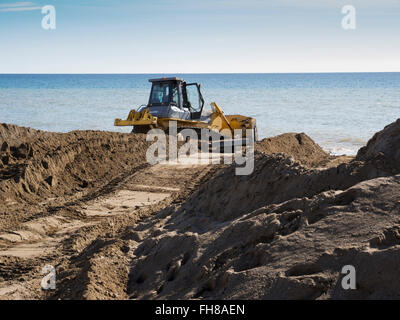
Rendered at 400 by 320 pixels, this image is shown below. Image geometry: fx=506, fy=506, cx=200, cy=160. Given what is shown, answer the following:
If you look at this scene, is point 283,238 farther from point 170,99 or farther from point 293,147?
point 170,99

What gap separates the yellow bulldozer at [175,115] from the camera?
51.9 feet

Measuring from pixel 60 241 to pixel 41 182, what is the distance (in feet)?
12.1

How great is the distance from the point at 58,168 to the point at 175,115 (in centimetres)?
515

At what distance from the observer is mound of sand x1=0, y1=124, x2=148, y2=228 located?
405 inches

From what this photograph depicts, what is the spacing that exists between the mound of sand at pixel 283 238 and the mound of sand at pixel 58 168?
397 cm

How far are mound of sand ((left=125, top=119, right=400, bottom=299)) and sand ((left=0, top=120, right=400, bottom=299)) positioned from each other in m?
0.01

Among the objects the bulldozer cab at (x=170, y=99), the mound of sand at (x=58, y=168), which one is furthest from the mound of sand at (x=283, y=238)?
the bulldozer cab at (x=170, y=99)

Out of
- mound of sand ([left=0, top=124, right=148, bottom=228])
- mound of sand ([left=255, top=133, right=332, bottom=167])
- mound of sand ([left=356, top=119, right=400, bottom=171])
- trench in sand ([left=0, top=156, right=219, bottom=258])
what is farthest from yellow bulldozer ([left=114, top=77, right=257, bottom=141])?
mound of sand ([left=356, top=119, right=400, bottom=171])

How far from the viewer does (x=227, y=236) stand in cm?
529

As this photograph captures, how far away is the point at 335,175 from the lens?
5.79m

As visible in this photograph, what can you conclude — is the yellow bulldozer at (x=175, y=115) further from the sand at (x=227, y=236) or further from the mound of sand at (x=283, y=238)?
the mound of sand at (x=283, y=238)
